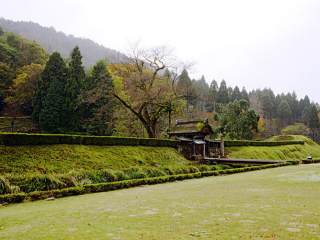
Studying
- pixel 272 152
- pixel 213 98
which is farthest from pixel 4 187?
pixel 213 98

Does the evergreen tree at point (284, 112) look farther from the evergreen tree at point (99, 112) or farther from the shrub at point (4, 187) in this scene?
the shrub at point (4, 187)

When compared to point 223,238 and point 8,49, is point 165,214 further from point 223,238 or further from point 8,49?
point 8,49

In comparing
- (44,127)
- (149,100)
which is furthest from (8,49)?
(149,100)

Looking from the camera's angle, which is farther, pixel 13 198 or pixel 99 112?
pixel 99 112

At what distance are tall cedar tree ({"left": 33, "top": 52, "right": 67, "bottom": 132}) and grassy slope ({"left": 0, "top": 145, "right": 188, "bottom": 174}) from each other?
15.5 m

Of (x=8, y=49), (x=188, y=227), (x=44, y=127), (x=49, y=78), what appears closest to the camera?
(x=188, y=227)

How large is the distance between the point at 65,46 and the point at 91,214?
135 m

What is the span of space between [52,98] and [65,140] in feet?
58.3

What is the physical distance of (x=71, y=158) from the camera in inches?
556

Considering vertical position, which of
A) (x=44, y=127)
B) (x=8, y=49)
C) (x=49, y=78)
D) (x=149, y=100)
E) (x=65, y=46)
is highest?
(x=65, y=46)

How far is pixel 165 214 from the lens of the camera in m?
4.71

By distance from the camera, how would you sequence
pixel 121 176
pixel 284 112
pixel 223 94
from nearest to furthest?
pixel 121 176
pixel 223 94
pixel 284 112

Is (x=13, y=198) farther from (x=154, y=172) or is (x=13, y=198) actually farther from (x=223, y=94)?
(x=223, y=94)

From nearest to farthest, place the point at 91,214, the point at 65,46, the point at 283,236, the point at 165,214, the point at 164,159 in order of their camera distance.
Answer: the point at 283,236 → the point at 165,214 → the point at 91,214 → the point at 164,159 → the point at 65,46
